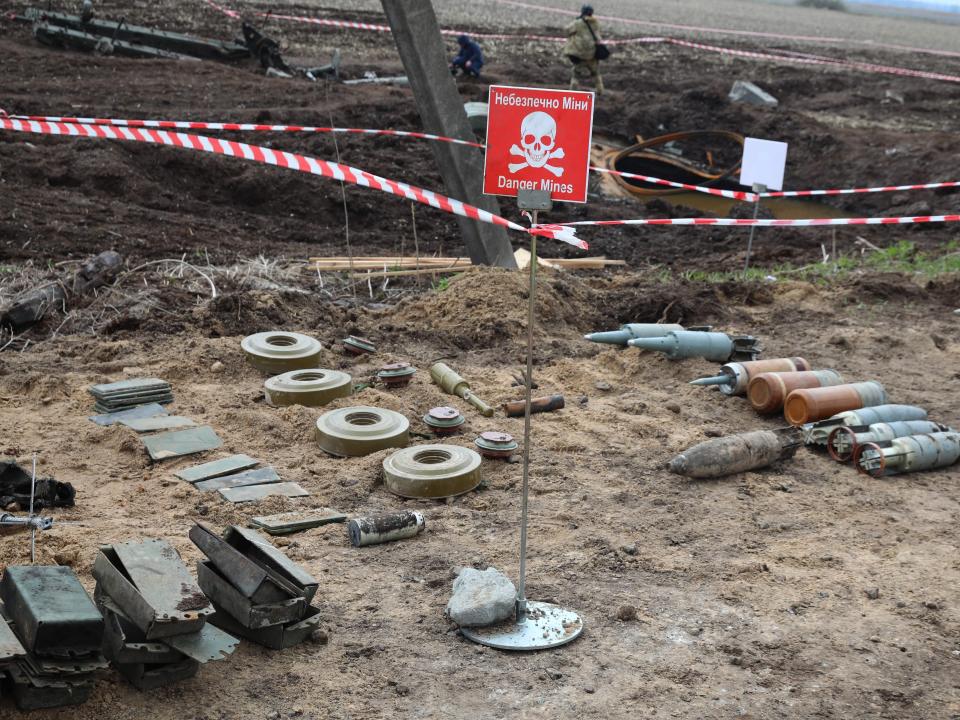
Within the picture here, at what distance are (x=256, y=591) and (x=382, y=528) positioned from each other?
1264 mm

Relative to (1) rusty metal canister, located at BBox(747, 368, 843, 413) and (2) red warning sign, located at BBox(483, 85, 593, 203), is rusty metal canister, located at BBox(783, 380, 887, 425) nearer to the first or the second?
(1) rusty metal canister, located at BBox(747, 368, 843, 413)

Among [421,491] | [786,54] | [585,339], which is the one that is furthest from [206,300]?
[786,54]

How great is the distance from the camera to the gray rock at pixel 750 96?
20.7 metres

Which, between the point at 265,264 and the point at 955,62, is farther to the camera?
the point at 955,62

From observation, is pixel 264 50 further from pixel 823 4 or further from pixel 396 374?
pixel 823 4

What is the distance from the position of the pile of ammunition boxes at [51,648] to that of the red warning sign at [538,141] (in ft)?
8.26

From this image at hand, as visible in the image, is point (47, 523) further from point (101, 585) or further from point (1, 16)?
point (1, 16)

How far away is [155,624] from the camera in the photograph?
375cm

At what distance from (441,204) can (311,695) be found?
6040 millimetres

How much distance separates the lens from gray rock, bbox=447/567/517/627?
450 cm

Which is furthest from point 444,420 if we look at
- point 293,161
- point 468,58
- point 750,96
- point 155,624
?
point 750,96

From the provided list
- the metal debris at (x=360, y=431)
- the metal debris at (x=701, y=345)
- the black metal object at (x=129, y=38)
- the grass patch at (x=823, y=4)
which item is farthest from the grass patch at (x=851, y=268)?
the grass patch at (x=823, y=4)

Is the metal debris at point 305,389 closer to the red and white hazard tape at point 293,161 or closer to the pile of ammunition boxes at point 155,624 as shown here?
the red and white hazard tape at point 293,161

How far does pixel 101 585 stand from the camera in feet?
13.5
